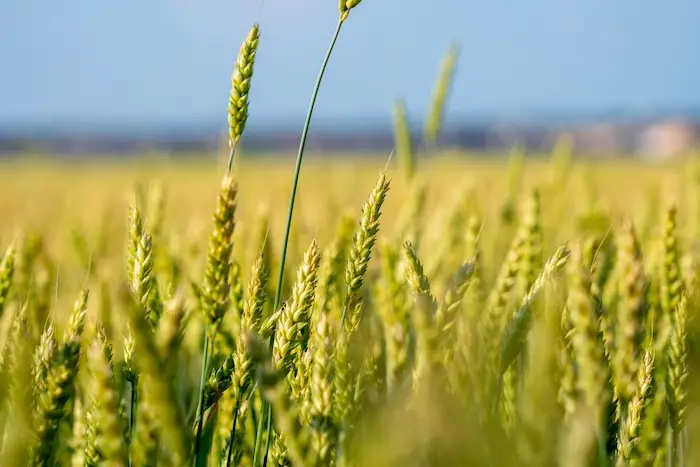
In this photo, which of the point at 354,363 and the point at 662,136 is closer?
the point at 354,363

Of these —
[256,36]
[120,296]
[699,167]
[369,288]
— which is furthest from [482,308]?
[699,167]

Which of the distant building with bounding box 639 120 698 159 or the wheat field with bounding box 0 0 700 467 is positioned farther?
the distant building with bounding box 639 120 698 159

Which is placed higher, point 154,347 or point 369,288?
point 154,347

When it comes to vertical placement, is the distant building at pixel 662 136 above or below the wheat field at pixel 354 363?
above

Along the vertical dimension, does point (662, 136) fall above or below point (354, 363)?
above

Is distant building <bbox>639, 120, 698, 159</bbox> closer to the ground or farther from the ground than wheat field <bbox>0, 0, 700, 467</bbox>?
farther from the ground

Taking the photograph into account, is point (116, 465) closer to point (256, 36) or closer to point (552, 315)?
point (552, 315)

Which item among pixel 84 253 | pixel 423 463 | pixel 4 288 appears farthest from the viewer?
pixel 84 253

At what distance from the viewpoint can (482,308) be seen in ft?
3.79

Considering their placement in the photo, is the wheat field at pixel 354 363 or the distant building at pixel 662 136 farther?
the distant building at pixel 662 136

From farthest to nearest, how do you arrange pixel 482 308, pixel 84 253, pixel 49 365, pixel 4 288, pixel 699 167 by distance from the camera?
1. pixel 699 167
2. pixel 84 253
3. pixel 482 308
4. pixel 4 288
5. pixel 49 365

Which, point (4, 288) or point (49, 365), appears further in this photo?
point (4, 288)

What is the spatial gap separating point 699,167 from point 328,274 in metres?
1.60

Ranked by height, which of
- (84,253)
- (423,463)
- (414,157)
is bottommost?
(84,253)
